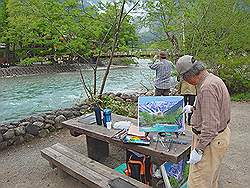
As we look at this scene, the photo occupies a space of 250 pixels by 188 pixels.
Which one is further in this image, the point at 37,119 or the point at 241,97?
the point at 241,97

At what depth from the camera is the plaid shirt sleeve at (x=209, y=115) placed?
1.75 metres

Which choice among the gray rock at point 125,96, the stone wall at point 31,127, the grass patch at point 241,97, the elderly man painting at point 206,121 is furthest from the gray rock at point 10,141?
the grass patch at point 241,97

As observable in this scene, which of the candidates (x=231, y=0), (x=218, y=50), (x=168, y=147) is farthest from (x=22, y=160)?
(x=231, y=0)

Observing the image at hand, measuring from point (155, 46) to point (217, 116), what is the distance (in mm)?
6208

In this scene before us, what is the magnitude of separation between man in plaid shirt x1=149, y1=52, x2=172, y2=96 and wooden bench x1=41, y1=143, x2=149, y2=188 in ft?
8.70

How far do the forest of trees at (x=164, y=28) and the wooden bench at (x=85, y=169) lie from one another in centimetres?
317

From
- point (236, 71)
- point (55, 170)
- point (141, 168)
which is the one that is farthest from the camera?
point (236, 71)

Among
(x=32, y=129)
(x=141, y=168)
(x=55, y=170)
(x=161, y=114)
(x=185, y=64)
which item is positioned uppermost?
(x=185, y=64)

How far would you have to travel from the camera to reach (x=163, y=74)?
17.1 ft

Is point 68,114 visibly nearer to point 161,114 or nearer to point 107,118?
point 107,118

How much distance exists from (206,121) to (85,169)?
1.57m

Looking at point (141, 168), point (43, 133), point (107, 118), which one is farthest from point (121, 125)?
point (43, 133)

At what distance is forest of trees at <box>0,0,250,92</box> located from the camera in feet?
18.6

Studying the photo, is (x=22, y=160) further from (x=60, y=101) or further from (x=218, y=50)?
(x=218, y=50)
